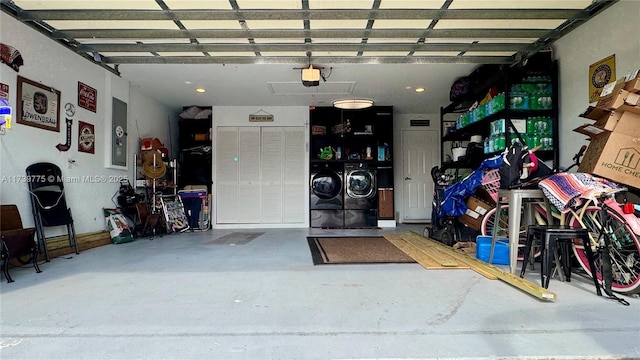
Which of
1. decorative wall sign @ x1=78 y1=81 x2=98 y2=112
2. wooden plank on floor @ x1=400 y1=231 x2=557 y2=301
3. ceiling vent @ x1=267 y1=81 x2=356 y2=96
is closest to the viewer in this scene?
wooden plank on floor @ x1=400 y1=231 x2=557 y2=301

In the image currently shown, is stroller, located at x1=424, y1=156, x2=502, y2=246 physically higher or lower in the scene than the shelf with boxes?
lower

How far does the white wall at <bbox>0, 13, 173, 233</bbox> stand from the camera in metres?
3.49

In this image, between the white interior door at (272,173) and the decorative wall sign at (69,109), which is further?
the white interior door at (272,173)

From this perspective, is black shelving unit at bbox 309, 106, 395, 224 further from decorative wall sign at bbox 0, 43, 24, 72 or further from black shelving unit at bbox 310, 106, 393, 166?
decorative wall sign at bbox 0, 43, 24, 72

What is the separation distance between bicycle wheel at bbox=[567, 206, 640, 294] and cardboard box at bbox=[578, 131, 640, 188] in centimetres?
35

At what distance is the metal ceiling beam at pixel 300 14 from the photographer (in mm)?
3371

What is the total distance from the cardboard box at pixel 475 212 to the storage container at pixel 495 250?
0.41 meters

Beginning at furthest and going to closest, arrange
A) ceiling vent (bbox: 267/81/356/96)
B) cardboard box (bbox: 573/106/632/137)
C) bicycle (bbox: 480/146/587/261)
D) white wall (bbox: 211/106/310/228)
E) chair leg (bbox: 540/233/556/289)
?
white wall (bbox: 211/106/310/228) → ceiling vent (bbox: 267/81/356/96) → bicycle (bbox: 480/146/587/261) → cardboard box (bbox: 573/106/632/137) → chair leg (bbox: 540/233/556/289)

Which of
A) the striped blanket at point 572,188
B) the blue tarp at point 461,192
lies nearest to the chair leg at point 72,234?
the blue tarp at point 461,192

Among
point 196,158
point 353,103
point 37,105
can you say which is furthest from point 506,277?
point 196,158

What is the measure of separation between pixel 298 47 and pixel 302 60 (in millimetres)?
411

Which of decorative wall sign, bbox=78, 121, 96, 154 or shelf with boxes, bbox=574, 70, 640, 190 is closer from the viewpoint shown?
shelf with boxes, bbox=574, 70, 640, 190

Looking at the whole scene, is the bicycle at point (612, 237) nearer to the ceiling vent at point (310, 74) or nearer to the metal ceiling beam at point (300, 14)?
the metal ceiling beam at point (300, 14)

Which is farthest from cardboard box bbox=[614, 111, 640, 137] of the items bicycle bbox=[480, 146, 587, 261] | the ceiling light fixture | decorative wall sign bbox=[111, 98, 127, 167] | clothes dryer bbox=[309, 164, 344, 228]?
decorative wall sign bbox=[111, 98, 127, 167]
